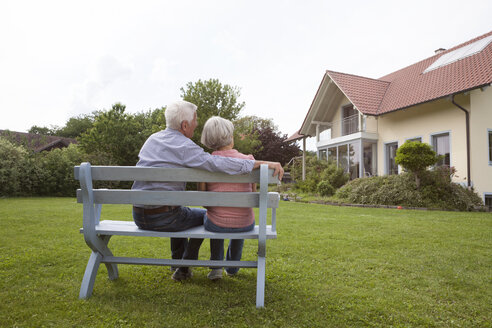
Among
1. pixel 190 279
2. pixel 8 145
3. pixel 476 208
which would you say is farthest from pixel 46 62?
pixel 476 208

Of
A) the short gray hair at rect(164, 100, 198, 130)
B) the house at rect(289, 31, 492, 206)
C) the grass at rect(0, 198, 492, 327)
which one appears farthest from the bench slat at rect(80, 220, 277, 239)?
the house at rect(289, 31, 492, 206)

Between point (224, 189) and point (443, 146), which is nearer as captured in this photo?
point (224, 189)

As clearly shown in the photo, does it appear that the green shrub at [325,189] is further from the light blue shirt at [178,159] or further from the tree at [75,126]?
the tree at [75,126]

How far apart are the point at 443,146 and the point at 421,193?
4680 millimetres

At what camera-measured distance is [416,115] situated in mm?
15477

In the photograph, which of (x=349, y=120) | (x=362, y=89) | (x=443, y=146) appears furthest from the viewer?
(x=349, y=120)

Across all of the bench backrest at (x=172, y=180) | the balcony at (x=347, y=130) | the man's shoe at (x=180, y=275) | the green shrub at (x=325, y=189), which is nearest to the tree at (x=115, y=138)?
the balcony at (x=347, y=130)

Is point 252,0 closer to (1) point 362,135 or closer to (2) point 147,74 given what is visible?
(1) point 362,135

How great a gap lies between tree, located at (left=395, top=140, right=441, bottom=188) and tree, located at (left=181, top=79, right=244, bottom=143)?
1471cm

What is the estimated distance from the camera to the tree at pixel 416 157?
1082 centimetres

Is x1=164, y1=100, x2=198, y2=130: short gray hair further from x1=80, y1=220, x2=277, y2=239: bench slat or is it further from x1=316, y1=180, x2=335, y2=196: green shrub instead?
x1=316, y1=180, x2=335, y2=196: green shrub

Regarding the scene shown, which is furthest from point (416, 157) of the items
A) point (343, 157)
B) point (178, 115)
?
point (178, 115)

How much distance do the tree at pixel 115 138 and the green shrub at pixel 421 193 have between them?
53.7 feet

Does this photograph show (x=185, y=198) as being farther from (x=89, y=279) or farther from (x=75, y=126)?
(x=75, y=126)
